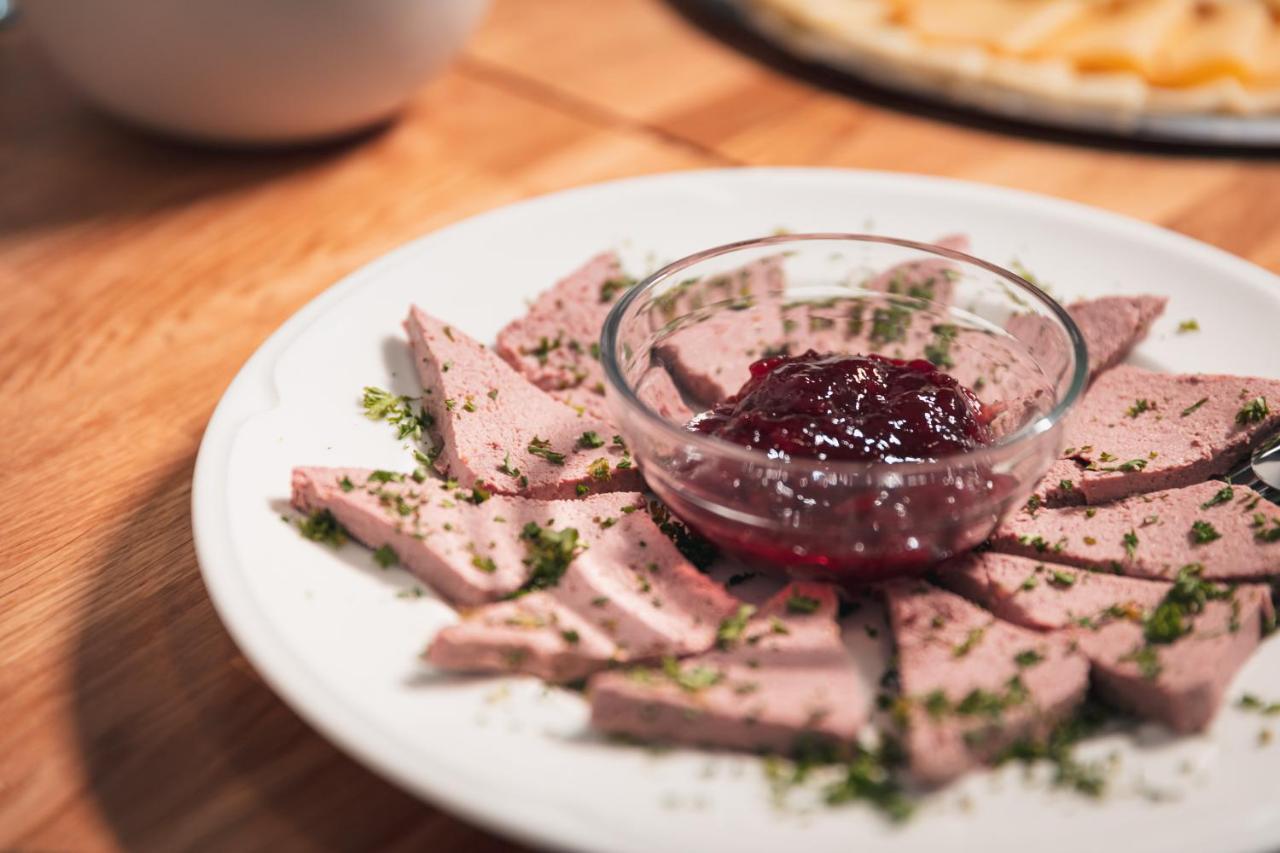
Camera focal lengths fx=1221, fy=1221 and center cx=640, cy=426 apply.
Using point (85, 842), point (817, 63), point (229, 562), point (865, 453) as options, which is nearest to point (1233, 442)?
point (865, 453)

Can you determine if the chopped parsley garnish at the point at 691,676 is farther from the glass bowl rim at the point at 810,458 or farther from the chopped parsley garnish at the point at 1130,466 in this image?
the chopped parsley garnish at the point at 1130,466

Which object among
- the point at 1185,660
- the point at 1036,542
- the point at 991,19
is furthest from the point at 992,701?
the point at 991,19

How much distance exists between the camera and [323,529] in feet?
8.95

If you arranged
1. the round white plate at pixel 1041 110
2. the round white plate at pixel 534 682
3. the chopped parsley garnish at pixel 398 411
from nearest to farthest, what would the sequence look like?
the round white plate at pixel 534 682 < the chopped parsley garnish at pixel 398 411 < the round white plate at pixel 1041 110

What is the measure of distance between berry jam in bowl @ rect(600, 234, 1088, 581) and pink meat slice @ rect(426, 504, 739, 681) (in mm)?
148

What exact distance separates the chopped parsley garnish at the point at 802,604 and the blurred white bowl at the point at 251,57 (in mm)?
3004

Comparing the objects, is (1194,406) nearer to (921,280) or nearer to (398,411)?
(921,280)

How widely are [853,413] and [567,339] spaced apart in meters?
0.95

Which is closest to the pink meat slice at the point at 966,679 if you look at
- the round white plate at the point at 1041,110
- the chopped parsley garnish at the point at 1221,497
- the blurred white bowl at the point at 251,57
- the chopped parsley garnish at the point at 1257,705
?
the chopped parsley garnish at the point at 1257,705

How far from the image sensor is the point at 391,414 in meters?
3.14

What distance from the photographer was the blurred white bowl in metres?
4.39

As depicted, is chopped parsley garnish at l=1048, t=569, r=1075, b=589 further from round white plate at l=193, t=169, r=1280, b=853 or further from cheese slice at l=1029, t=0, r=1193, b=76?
cheese slice at l=1029, t=0, r=1193, b=76

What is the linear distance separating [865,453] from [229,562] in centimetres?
141

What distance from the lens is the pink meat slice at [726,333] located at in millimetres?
3334
